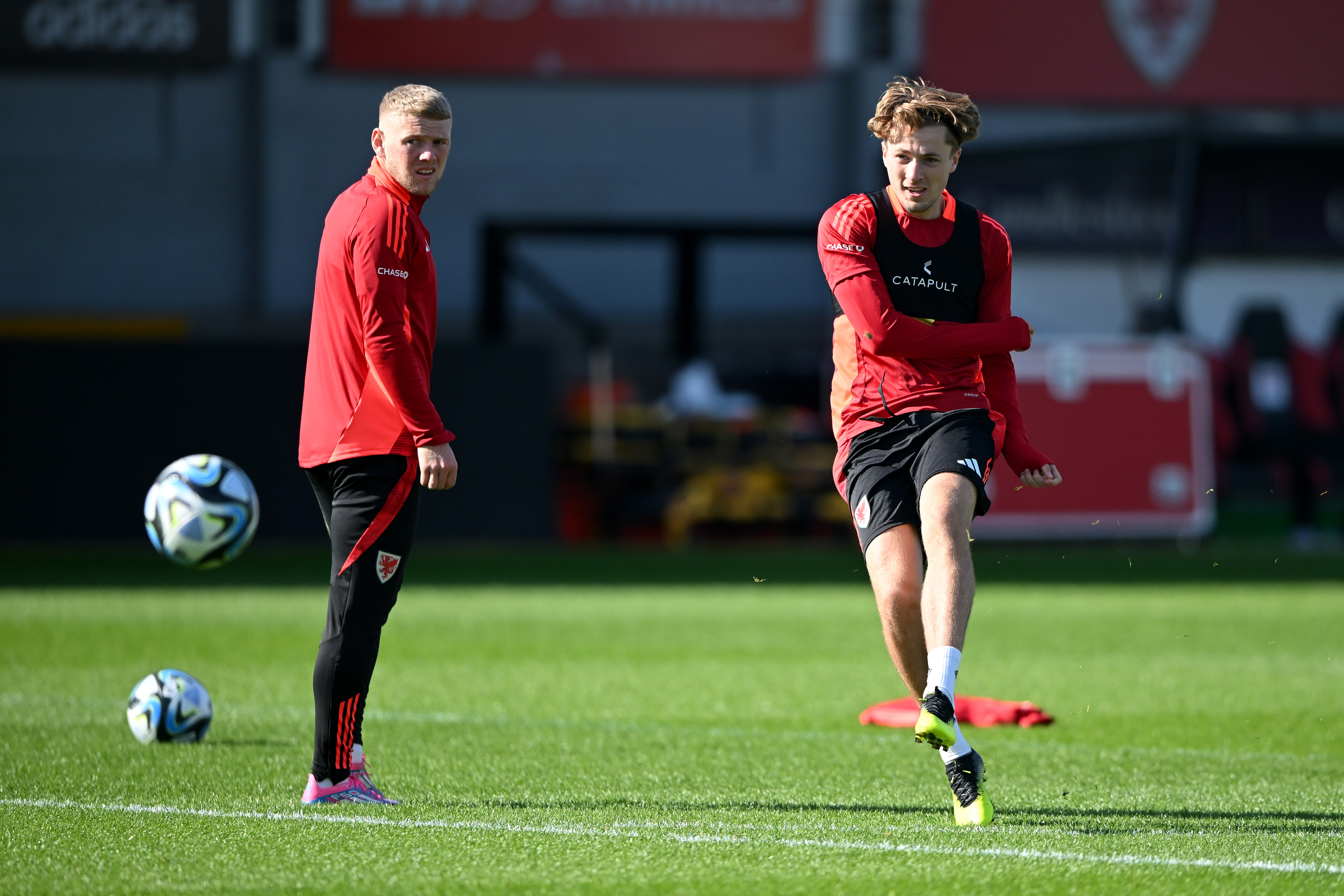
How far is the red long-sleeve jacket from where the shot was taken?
4770 millimetres

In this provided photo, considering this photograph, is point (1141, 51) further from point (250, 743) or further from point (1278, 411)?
point (250, 743)

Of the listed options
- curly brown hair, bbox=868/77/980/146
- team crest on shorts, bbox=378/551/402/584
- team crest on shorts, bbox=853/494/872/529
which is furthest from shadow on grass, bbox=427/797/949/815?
curly brown hair, bbox=868/77/980/146

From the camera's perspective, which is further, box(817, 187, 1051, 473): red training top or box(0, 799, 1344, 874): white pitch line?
box(817, 187, 1051, 473): red training top

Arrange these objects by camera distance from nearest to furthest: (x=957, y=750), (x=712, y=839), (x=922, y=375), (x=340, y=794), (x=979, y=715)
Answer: (x=712, y=839)
(x=957, y=750)
(x=340, y=794)
(x=922, y=375)
(x=979, y=715)

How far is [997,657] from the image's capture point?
952cm

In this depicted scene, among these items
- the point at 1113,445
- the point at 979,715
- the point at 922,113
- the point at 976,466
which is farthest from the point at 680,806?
the point at 1113,445

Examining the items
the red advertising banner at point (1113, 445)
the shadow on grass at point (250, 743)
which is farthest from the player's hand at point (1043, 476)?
the red advertising banner at point (1113, 445)

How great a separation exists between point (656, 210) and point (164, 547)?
20.4 metres

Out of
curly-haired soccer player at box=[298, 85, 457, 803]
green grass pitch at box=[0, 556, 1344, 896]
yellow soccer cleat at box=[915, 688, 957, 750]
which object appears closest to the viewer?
green grass pitch at box=[0, 556, 1344, 896]

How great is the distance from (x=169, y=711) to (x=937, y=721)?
9.97ft

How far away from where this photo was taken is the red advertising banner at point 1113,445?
59.0ft

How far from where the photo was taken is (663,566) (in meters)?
16.5

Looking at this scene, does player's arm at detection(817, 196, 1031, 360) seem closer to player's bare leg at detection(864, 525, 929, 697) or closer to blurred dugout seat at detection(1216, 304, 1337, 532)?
player's bare leg at detection(864, 525, 929, 697)

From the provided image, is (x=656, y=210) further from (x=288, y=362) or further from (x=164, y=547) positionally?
(x=164, y=547)
